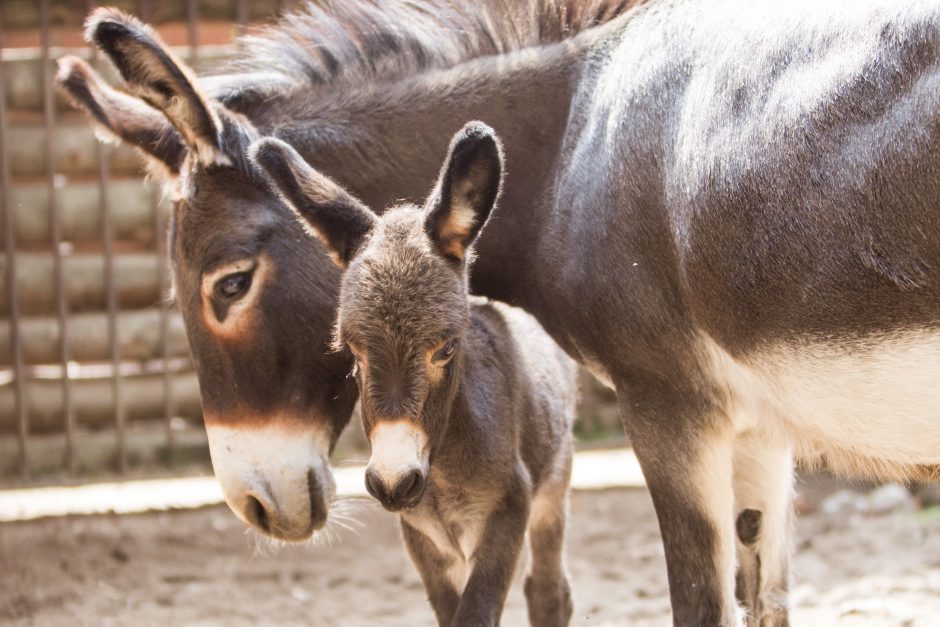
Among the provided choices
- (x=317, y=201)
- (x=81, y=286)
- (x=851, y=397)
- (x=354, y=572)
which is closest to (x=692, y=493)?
(x=851, y=397)

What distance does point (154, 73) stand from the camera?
4.02 meters

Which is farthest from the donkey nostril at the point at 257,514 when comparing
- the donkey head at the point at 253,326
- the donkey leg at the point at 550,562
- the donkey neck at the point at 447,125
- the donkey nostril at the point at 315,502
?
the donkey leg at the point at 550,562

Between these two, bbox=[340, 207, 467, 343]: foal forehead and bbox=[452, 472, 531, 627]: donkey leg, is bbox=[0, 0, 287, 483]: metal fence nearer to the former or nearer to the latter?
bbox=[452, 472, 531, 627]: donkey leg

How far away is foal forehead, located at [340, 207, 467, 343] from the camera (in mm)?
3574

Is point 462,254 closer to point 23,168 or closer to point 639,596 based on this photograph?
point 639,596

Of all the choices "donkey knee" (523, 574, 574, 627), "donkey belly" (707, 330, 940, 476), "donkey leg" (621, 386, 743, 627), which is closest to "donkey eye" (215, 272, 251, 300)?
"donkey leg" (621, 386, 743, 627)

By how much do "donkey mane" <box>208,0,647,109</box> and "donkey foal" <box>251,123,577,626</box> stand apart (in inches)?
31.6

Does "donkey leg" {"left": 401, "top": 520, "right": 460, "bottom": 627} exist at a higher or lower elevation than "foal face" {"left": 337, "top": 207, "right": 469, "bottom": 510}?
lower

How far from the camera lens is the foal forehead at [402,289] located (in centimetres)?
357

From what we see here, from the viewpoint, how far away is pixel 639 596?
651cm

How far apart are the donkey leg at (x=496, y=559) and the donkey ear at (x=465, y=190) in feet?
3.60

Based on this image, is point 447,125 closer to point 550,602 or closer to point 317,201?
point 317,201

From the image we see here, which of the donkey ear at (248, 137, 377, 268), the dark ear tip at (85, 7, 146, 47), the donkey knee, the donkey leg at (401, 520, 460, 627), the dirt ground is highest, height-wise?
the dark ear tip at (85, 7, 146, 47)

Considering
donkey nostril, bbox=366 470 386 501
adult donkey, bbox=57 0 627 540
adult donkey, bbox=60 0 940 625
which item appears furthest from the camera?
adult donkey, bbox=57 0 627 540
